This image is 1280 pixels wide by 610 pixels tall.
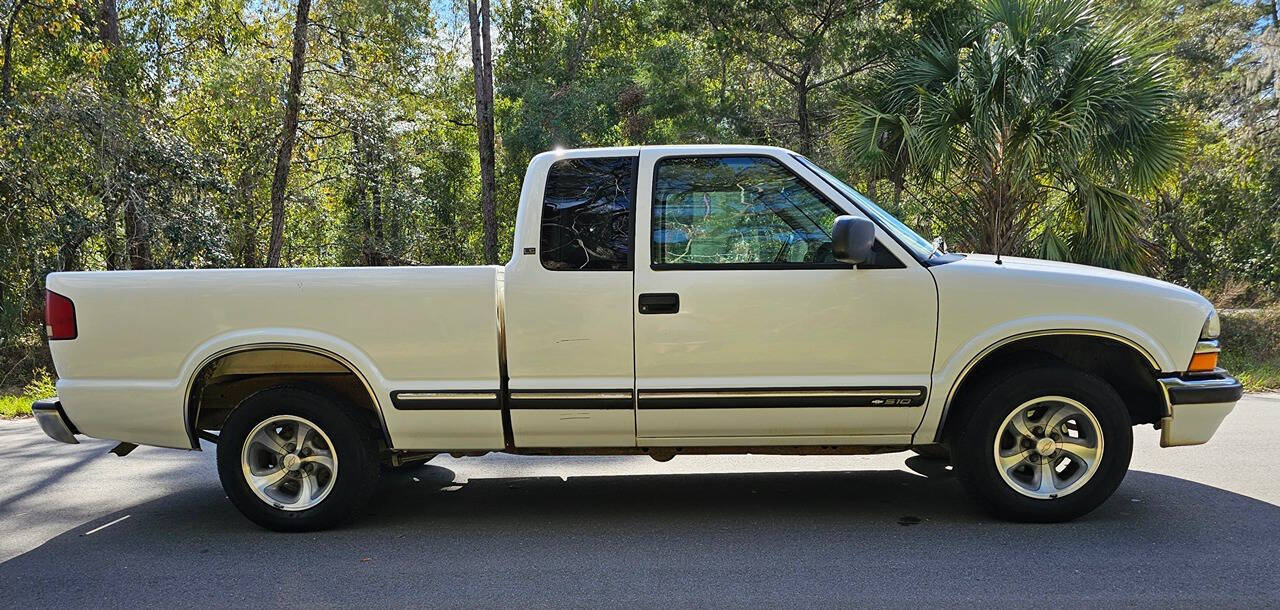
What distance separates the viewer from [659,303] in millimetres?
4812

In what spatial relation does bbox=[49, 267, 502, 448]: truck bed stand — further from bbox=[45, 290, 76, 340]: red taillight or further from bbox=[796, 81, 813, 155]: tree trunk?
bbox=[796, 81, 813, 155]: tree trunk

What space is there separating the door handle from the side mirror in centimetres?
82

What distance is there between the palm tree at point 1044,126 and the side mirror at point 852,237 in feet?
26.6

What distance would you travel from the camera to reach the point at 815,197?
16.4 ft

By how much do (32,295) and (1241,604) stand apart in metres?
18.0

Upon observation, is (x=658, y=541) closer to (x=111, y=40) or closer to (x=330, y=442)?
(x=330, y=442)

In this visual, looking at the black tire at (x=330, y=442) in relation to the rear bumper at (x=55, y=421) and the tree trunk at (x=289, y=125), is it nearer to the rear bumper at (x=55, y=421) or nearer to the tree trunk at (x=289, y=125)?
the rear bumper at (x=55, y=421)

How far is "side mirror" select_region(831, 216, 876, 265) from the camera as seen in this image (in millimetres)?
4555

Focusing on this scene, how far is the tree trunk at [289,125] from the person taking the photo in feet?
61.6

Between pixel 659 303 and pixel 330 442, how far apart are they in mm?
1851

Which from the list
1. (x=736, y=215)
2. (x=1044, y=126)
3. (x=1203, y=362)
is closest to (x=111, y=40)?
(x=1044, y=126)

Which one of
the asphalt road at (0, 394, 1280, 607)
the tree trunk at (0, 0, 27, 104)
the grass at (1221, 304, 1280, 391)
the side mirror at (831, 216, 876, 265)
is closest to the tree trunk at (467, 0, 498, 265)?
the tree trunk at (0, 0, 27, 104)

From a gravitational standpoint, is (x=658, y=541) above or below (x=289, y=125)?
below

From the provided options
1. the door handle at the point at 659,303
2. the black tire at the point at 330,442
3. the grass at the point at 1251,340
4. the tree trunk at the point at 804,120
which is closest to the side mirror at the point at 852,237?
the door handle at the point at 659,303
